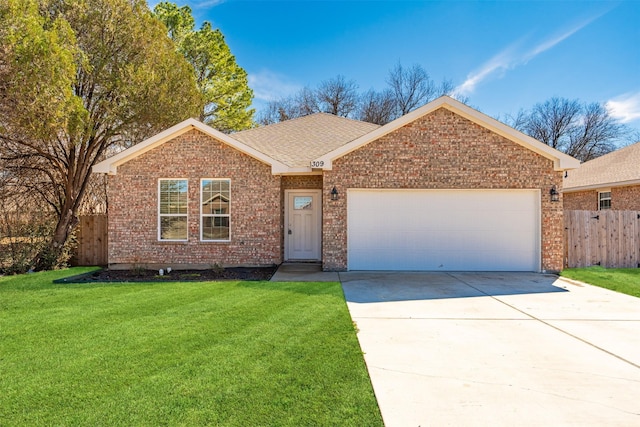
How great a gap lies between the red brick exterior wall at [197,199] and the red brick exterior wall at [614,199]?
1375cm

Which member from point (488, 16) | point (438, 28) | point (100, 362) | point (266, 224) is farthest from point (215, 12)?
point (100, 362)

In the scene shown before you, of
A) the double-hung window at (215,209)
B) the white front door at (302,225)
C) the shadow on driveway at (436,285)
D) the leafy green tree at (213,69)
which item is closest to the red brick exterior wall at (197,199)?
the double-hung window at (215,209)

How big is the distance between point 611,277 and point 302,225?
8469 mm

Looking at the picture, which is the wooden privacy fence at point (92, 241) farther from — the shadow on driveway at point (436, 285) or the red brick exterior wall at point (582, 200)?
the red brick exterior wall at point (582, 200)

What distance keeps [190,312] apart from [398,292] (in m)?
4.07

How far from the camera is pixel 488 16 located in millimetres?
14445

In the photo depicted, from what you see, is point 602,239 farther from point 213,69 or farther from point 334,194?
point 213,69

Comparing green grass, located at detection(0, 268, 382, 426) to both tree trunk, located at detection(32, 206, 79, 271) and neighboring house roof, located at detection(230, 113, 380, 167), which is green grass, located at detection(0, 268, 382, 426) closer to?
tree trunk, located at detection(32, 206, 79, 271)

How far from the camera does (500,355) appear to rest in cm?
414

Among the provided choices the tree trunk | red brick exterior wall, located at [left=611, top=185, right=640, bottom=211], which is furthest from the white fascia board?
the tree trunk

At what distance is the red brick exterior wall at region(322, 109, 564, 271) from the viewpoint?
9.53 m

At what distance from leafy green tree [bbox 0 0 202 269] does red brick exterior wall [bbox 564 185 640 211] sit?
1753cm

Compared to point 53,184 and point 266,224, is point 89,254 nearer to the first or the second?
point 53,184

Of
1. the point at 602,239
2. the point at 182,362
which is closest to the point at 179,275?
the point at 182,362
